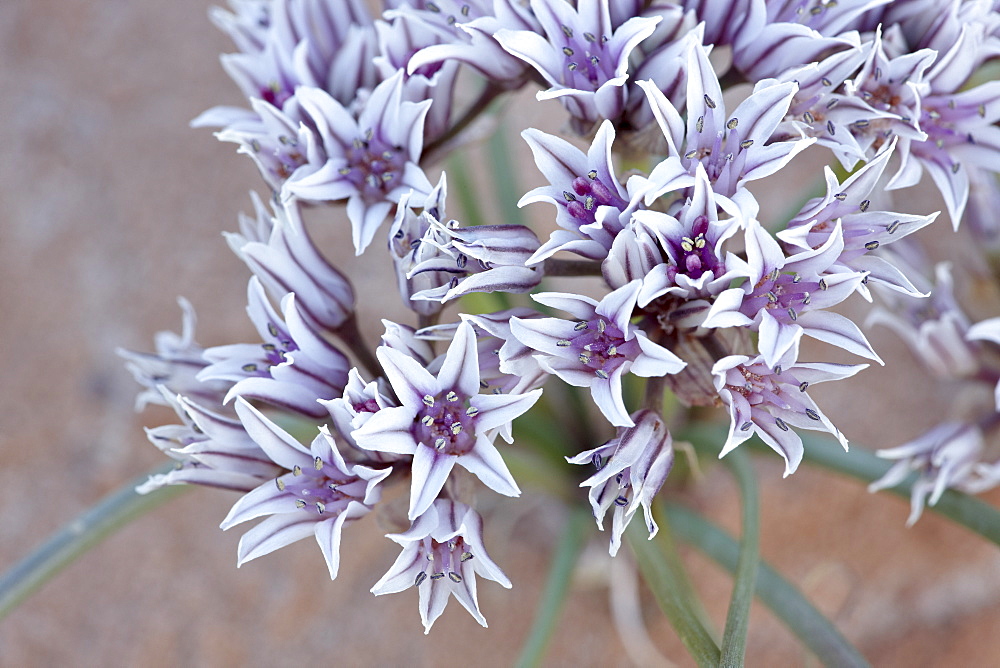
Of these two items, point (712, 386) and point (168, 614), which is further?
point (168, 614)

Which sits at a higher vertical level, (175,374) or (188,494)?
(175,374)

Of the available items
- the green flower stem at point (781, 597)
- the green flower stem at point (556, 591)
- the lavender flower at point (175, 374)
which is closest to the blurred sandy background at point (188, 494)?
the green flower stem at point (556, 591)

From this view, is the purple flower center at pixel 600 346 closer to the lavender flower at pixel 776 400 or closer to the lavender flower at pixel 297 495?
the lavender flower at pixel 776 400

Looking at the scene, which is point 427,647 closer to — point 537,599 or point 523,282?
point 537,599

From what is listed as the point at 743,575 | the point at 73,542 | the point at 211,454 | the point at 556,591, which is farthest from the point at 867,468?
the point at 73,542

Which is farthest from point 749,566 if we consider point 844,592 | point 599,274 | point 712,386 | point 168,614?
point 168,614

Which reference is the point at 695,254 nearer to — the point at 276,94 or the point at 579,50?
the point at 579,50
